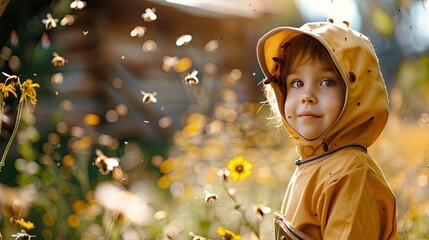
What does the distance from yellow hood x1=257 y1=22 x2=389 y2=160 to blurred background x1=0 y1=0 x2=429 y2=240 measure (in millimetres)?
475

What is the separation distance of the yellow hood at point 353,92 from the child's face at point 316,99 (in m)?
0.02

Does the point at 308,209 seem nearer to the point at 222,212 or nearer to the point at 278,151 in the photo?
the point at 222,212

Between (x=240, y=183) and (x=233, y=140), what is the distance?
0.60ft

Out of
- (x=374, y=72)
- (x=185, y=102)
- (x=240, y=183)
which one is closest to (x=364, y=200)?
(x=374, y=72)

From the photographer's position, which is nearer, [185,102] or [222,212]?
[222,212]

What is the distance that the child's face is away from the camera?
1.83m

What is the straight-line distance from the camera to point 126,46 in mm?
4742

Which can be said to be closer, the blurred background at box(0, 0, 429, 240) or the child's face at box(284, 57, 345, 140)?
the child's face at box(284, 57, 345, 140)

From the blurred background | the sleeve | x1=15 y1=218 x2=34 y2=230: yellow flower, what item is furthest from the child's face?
x1=15 y1=218 x2=34 y2=230: yellow flower

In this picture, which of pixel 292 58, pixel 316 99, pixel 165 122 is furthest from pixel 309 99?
pixel 165 122

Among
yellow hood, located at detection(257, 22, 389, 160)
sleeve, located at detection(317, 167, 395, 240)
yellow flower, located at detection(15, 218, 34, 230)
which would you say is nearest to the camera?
sleeve, located at detection(317, 167, 395, 240)

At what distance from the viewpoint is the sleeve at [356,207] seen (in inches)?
66.5

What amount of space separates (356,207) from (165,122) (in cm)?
269

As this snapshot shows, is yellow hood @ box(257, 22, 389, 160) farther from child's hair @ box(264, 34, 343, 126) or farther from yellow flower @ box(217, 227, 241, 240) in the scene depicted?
yellow flower @ box(217, 227, 241, 240)
